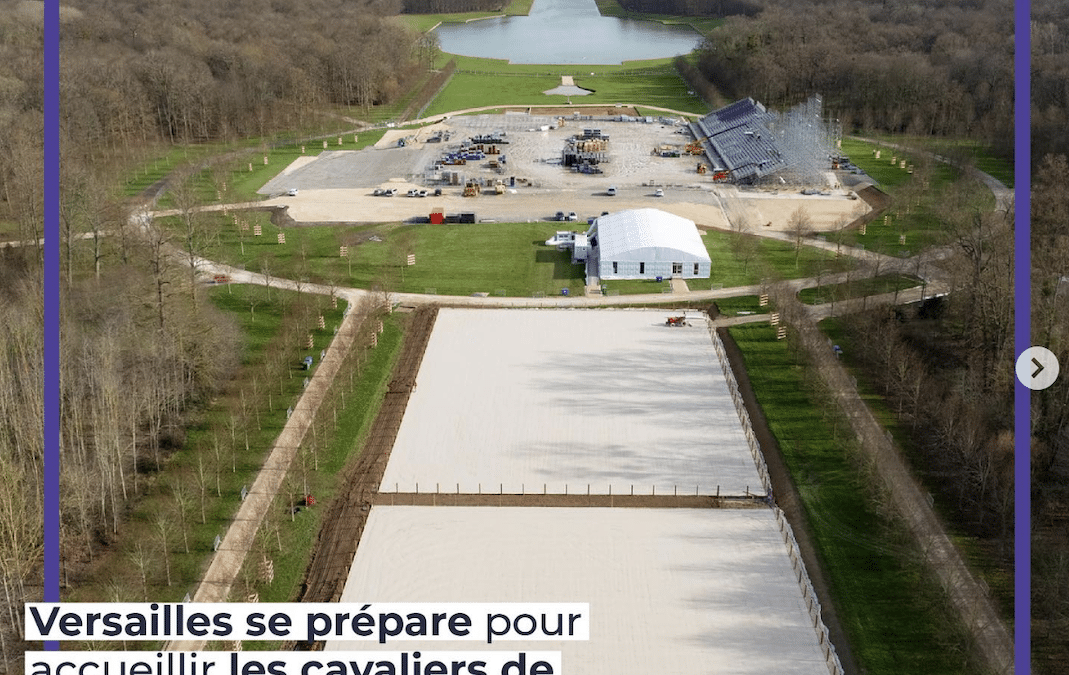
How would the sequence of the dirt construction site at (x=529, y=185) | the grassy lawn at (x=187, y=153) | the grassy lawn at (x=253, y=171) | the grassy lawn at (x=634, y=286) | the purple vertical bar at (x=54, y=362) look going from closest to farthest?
the purple vertical bar at (x=54, y=362), the grassy lawn at (x=634, y=286), the dirt construction site at (x=529, y=185), the grassy lawn at (x=253, y=171), the grassy lawn at (x=187, y=153)

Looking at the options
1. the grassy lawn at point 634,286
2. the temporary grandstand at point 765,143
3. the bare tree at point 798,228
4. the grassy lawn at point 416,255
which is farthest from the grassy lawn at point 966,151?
the grassy lawn at point 416,255

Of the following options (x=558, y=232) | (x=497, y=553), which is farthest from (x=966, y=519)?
(x=558, y=232)

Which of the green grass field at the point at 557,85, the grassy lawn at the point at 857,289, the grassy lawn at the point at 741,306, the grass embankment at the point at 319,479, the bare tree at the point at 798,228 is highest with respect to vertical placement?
the green grass field at the point at 557,85

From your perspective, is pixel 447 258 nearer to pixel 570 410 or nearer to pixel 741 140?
pixel 570 410

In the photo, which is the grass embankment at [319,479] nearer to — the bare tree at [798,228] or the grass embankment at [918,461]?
the grass embankment at [918,461]

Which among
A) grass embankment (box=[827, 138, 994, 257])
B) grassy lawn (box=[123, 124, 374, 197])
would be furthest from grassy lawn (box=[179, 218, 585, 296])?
grass embankment (box=[827, 138, 994, 257])

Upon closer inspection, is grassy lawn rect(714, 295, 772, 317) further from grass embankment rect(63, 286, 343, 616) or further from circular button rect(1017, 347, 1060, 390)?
grass embankment rect(63, 286, 343, 616)

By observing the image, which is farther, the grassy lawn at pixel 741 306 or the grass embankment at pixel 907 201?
the grass embankment at pixel 907 201
